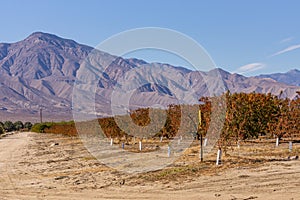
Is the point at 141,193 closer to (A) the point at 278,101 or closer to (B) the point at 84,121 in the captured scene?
(A) the point at 278,101

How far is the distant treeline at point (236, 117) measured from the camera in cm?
2297

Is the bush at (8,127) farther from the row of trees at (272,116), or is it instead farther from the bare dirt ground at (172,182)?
the bare dirt ground at (172,182)

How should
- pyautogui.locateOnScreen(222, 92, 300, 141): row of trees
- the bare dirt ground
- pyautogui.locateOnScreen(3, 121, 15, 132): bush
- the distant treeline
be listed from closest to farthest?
1. the bare dirt ground
2. the distant treeline
3. pyautogui.locateOnScreen(222, 92, 300, 141): row of trees
4. pyautogui.locateOnScreen(3, 121, 15, 132): bush

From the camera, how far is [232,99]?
76.8ft

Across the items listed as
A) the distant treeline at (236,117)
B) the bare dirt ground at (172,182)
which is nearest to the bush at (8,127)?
the distant treeline at (236,117)

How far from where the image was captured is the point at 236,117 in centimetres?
2289

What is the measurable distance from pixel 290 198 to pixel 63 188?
885 cm

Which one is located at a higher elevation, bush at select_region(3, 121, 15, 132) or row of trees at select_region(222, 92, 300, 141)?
row of trees at select_region(222, 92, 300, 141)

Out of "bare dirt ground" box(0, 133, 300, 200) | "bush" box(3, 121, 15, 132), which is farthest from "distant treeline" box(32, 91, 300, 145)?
"bush" box(3, 121, 15, 132)

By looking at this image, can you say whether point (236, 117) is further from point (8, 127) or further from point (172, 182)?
point (8, 127)

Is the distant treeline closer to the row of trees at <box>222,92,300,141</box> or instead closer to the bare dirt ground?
the row of trees at <box>222,92,300,141</box>

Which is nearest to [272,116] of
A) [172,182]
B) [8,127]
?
[172,182]

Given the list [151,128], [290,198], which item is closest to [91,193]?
[290,198]

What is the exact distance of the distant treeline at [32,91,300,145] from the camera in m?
23.0
